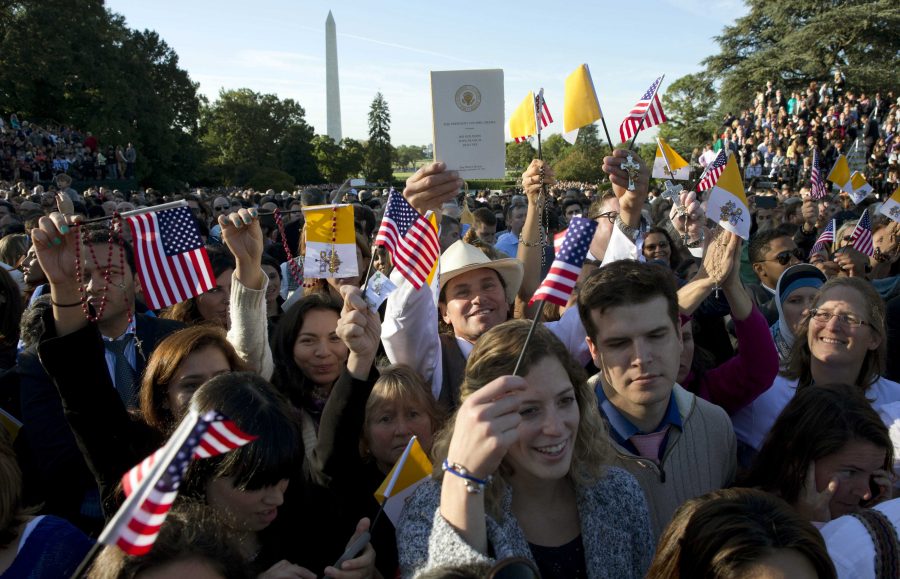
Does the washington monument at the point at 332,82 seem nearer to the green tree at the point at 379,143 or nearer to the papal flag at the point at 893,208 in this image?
the green tree at the point at 379,143

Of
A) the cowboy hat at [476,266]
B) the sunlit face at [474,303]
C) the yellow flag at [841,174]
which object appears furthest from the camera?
the yellow flag at [841,174]

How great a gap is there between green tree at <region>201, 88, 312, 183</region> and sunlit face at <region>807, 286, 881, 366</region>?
67.8 metres

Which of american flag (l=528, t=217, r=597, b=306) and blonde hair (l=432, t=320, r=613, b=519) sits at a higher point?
american flag (l=528, t=217, r=597, b=306)

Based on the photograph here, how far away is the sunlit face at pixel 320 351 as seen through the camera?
342cm

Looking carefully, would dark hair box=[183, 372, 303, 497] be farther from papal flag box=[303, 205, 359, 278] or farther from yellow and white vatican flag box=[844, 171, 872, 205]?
yellow and white vatican flag box=[844, 171, 872, 205]

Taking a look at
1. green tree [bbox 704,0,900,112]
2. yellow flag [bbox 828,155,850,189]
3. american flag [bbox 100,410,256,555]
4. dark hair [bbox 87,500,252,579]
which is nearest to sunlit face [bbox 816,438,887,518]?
dark hair [bbox 87,500,252,579]

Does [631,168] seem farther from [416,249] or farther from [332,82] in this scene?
[332,82]

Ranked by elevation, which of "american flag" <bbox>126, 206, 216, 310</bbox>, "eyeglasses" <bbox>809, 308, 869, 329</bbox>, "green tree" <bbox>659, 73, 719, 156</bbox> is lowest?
"eyeglasses" <bbox>809, 308, 869, 329</bbox>

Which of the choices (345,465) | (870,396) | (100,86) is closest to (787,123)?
(870,396)

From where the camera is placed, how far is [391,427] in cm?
291

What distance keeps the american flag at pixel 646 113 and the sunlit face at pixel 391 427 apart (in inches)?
103

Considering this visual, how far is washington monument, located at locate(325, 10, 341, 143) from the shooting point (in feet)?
270

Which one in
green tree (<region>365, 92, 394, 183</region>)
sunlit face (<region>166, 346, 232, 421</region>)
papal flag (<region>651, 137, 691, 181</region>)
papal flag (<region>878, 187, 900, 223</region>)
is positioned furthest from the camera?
green tree (<region>365, 92, 394, 183</region>)

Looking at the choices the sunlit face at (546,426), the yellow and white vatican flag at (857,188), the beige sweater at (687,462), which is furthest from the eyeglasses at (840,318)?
the yellow and white vatican flag at (857,188)
